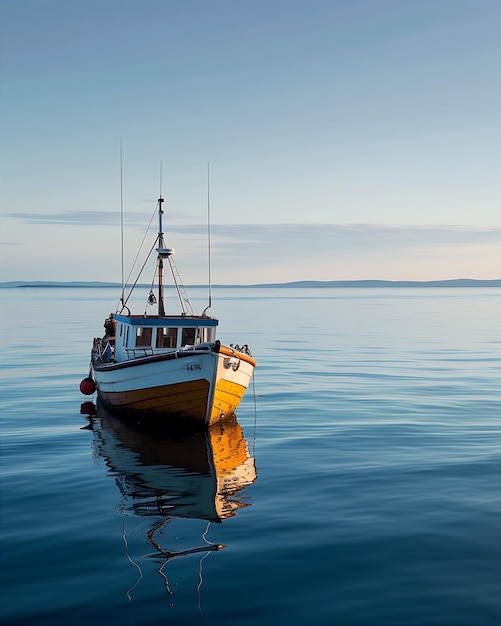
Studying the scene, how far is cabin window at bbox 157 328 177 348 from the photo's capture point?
27.0 m

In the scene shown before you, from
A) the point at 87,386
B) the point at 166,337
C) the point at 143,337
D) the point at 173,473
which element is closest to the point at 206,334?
the point at 166,337

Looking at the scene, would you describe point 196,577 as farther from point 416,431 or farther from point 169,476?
point 416,431

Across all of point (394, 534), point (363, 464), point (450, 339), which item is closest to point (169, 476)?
point (363, 464)

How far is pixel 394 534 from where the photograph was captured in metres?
12.6

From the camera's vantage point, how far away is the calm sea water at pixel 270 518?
9.84 meters

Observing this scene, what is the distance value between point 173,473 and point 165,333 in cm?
963

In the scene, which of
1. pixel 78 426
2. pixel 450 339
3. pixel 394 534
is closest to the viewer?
pixel 394 534

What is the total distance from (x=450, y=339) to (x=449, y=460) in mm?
45702

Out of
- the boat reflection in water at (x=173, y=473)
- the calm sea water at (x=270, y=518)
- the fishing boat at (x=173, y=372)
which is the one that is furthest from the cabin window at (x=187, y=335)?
the calm sea water at (x=270, y=518)

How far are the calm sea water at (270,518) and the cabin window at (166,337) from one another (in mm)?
3877

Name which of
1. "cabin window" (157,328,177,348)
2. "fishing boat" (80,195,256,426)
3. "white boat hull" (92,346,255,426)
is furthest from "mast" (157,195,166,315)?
"white boat hull" (92,346,255,426)

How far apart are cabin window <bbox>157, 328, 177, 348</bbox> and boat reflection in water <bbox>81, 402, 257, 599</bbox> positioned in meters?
3.46

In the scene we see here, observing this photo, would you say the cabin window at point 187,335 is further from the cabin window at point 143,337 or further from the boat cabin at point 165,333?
the cabin window at point 143,337

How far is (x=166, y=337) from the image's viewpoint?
27.0 m
